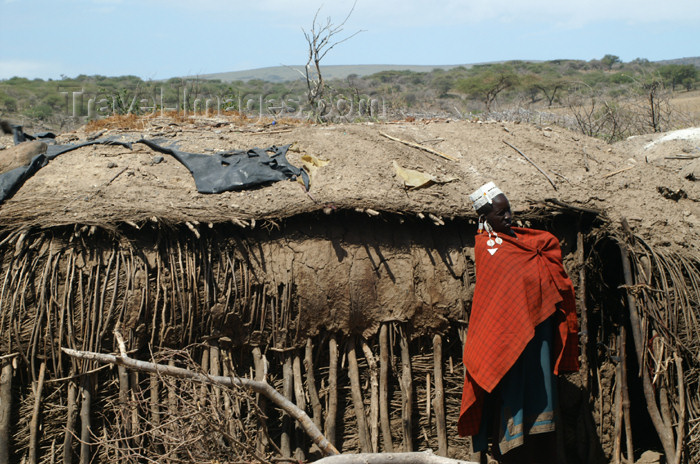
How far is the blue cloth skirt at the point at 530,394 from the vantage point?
13.0 feet

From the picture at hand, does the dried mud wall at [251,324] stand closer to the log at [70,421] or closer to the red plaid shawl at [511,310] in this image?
the log at [70,421]

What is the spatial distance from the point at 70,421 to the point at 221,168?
2148 mm

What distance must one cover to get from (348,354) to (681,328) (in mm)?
2424

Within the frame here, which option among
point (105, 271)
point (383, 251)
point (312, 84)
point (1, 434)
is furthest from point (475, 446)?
point (312, 84)

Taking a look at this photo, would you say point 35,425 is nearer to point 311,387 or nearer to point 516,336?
point 311,387

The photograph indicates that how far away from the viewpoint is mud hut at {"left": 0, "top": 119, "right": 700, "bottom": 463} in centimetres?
436

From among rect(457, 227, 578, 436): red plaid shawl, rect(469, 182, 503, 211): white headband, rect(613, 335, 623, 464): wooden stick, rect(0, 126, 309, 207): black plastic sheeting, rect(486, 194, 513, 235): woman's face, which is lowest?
rect(613, 335, 623, 464): wooden stick

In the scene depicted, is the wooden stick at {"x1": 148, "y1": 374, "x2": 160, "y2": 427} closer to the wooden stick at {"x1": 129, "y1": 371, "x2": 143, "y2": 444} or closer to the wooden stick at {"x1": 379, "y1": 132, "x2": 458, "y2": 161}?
the wooden stick at {"x1": 129, "y1": 371, "x2": 143, "y2": 444}

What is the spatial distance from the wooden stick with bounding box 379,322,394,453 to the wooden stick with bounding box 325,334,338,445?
13.3 inches

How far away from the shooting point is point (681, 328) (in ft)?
15.3

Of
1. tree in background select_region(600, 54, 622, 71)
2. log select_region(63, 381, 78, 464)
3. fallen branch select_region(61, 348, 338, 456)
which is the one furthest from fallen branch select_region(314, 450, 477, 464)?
tree in background select_region(600, 54, 622, 71)

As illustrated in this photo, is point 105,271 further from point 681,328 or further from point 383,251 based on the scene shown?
point 681,328

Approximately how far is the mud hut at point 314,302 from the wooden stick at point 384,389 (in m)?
0.02

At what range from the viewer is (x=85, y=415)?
14.1ft
